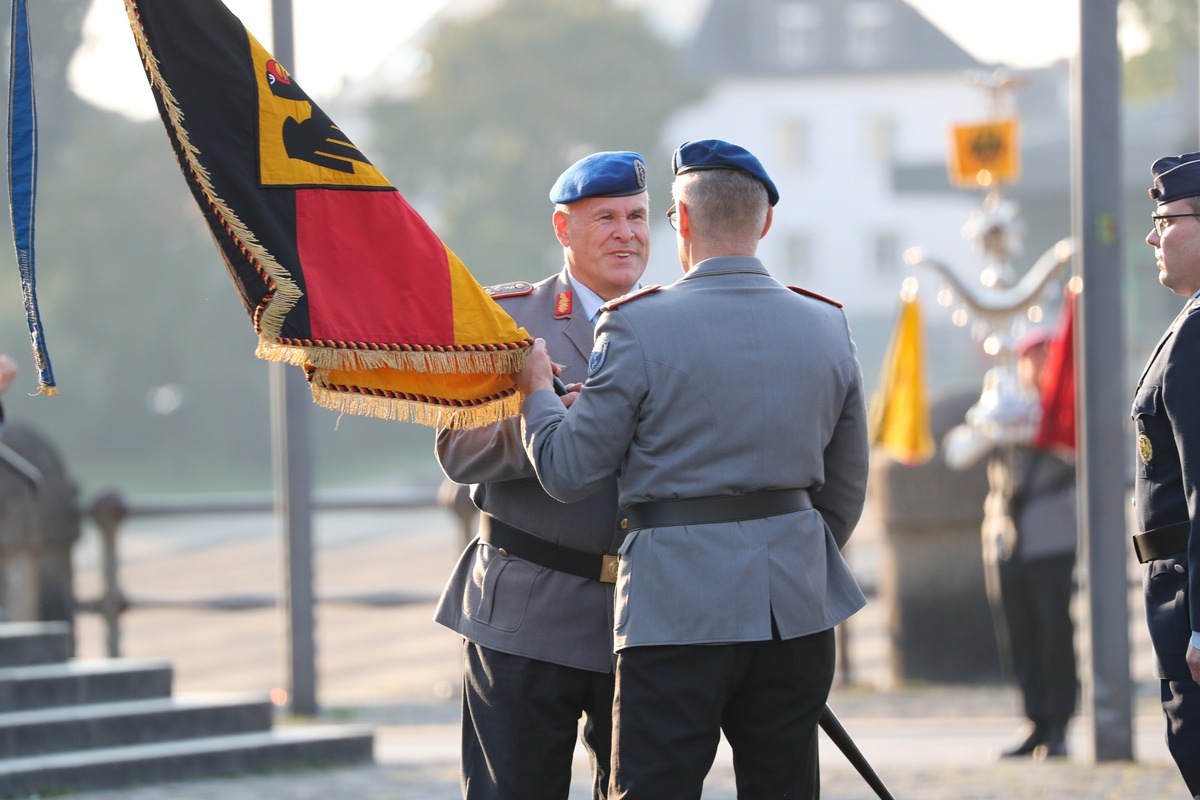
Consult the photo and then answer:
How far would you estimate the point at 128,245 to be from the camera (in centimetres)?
3984

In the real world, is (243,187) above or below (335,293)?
above

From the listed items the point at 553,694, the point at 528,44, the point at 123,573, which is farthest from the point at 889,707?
the point at 528,44

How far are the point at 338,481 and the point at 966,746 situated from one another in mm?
35057

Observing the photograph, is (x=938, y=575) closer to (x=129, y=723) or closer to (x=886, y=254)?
(x=129, y=723)

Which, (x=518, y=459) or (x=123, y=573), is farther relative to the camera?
(x=123, y=573)

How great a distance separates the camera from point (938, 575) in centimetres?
983

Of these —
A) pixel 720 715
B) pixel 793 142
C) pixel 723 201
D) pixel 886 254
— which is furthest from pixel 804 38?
pixel 720 715

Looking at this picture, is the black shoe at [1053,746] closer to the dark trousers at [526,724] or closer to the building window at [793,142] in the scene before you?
the dark trousers at [526,724]

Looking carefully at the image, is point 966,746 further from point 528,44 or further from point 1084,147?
point 528,44

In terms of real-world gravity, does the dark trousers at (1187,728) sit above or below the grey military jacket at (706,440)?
below

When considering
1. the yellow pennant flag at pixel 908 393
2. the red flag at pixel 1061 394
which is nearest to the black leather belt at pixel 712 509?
the red flag at pixel 1061 394

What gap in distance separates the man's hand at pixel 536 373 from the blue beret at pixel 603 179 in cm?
41

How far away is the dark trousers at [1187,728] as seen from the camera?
12.9 ft

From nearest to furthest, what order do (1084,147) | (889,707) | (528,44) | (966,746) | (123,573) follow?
(1084,147) → (966,746) → (889,707) → (123,573) → (528,44)
